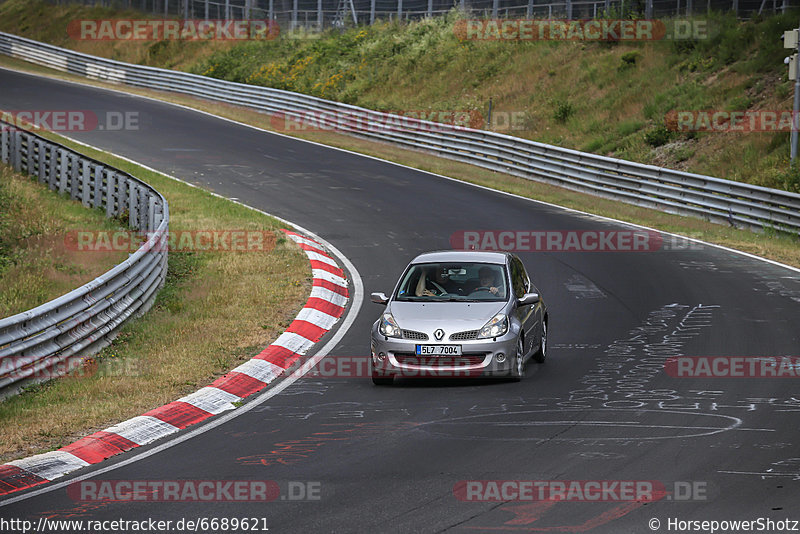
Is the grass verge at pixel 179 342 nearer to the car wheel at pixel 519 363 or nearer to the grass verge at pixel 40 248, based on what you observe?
the grass verge at pixel 40 248

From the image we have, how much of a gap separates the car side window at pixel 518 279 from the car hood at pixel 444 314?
71 cm

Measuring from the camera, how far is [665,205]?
2761 centimetres

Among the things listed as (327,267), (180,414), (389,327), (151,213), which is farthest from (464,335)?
(151,213)

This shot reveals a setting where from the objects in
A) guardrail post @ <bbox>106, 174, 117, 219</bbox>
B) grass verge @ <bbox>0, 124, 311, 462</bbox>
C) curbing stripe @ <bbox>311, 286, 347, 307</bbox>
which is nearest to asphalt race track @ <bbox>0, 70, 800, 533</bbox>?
curbing stripe @ <bbox>311, 286, 347, 307</bbox>

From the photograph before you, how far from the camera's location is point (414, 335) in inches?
476

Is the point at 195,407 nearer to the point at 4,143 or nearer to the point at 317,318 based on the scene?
the point at 317,318

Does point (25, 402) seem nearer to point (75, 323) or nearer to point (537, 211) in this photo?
point (75, 323)

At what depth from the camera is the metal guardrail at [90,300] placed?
11727mm

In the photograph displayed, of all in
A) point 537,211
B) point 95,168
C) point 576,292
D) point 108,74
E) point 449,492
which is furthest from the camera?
point 108,74

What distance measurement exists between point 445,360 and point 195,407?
113 inches

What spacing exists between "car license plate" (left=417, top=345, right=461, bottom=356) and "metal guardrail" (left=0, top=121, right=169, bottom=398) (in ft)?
14.5

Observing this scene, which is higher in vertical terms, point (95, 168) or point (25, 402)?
point (95, 168)

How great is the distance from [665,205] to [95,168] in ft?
47.7

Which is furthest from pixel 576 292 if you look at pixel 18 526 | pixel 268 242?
pixel 18 526
